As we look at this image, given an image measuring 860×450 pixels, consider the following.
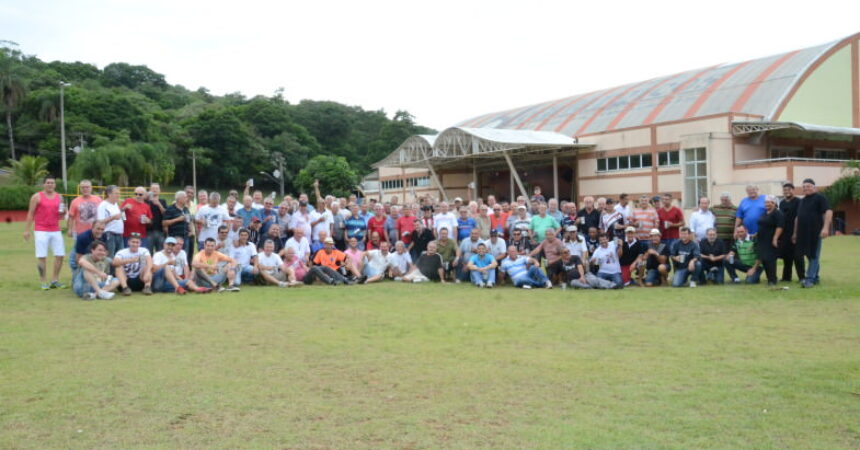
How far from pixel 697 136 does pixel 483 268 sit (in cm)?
2529

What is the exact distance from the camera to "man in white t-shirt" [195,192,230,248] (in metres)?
12.8

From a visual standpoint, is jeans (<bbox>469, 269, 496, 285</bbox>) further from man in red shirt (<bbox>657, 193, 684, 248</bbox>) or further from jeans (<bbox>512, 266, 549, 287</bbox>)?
man in red shirt (<bbox>657, 193, 684, 248</bbox>)

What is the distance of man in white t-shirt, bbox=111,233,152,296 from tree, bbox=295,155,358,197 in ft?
172

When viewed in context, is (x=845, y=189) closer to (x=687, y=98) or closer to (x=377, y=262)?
(x=687, y=98)

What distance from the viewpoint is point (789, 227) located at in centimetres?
1154

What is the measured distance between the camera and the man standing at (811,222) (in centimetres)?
1105

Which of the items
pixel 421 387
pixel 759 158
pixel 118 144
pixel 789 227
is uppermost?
pixel 118 144

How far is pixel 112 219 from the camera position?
1170 centimetres

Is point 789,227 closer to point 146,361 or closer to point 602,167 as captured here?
point 146,361

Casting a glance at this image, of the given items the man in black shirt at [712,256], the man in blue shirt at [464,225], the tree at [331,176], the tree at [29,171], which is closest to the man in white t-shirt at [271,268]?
the man in blue shirt at [464,225]

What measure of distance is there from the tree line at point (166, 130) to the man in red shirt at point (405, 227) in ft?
142

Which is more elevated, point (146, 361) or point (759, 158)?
point (759, 158)

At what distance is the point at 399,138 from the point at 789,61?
172ft

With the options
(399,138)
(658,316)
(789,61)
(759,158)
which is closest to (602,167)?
(759,158)
